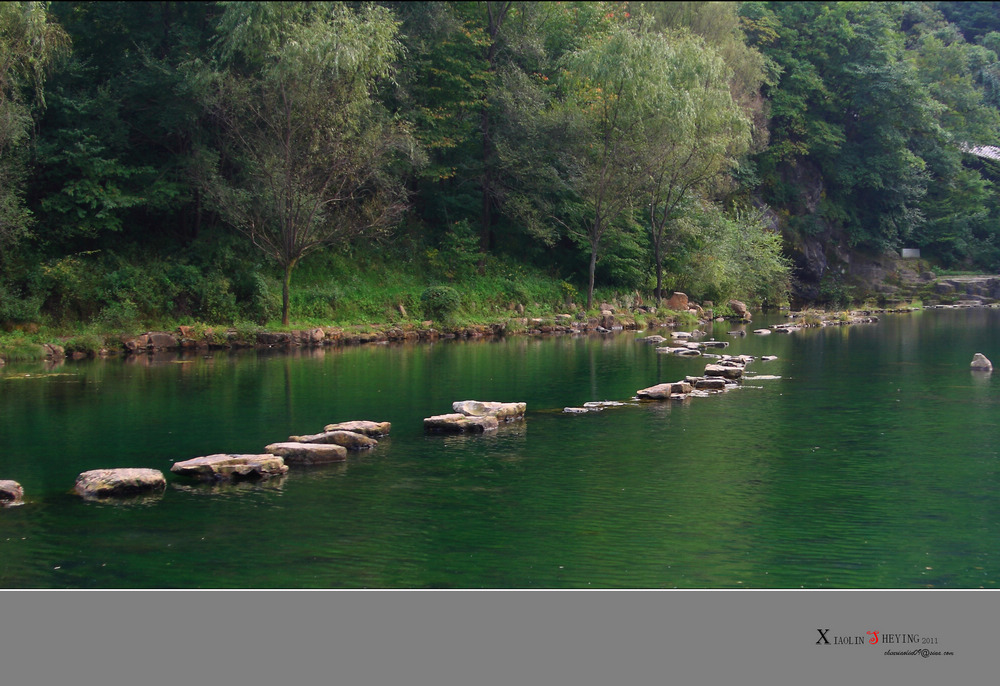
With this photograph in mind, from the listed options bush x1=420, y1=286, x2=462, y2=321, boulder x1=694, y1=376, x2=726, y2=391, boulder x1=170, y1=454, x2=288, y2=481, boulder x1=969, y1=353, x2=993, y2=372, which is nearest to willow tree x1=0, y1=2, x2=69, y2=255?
bush x1=420, y1=286, x2=462, y2=321

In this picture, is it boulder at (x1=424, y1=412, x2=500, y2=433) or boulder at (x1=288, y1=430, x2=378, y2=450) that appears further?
boulder at (x1=424, y1=412, x2=500, y2=433)

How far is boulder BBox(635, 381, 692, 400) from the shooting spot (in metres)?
18.7

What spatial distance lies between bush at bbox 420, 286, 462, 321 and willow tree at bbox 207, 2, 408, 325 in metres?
4.37

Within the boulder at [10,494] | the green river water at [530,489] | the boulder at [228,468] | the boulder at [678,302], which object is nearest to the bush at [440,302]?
the boulder at [678,302]

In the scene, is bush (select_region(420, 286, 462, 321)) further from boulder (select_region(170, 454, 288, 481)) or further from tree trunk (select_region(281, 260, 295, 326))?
boulder (select_region(170, 454, 288, 481))

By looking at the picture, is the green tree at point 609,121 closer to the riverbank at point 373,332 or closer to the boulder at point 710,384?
the riverbank at point 373,332

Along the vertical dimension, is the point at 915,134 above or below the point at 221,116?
above

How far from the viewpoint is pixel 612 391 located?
20.0m

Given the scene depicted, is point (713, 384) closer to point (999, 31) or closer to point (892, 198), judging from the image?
point (892, 198)

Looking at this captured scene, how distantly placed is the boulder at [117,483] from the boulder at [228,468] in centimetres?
54

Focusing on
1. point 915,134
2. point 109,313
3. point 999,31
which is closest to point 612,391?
Answer: point 109,313

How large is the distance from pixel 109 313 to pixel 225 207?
5.81 metres

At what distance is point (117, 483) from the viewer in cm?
1120

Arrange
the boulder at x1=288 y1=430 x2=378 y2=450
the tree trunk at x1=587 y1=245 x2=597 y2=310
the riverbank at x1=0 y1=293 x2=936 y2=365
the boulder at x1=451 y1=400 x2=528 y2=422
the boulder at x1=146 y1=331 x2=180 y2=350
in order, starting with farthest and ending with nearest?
1. the tree trunk at x1=587 y1=245 x2=597 y2=310
2. the boulder at x1=146 y1=331 x2=180 y2=350
3. the riverbank at x1=0 y1=293 x2=936 y2=365
4. the boulder at x1=451 y1=400 x2=528 y2=422
5. the boulder at x1=288 y1=430 x2=378 y2=450
